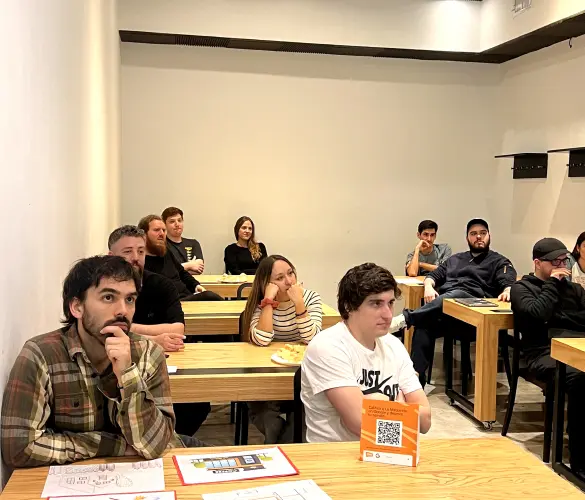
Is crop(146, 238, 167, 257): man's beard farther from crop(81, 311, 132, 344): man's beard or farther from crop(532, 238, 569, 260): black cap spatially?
crop(81, 311, 132, 344): man's beard

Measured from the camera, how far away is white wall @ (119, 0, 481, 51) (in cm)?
636

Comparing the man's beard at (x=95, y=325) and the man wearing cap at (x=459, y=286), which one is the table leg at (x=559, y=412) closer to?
the man wearing cap at (x=459, y=286)

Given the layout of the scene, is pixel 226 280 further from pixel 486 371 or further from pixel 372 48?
pixel 372 48

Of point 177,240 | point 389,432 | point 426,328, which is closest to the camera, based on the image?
point 389,432

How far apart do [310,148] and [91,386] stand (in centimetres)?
550

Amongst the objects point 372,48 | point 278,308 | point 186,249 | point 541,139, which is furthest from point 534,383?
point 372,48

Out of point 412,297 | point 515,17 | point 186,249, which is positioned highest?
point 515,17

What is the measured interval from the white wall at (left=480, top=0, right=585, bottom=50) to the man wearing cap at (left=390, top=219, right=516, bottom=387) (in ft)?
6.27

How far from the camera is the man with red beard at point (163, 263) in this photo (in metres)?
4.52

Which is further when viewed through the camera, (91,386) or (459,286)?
(459,286)

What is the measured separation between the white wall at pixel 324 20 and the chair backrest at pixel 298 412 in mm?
4797

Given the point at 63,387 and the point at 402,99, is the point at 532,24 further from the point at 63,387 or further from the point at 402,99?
the point at 63,387

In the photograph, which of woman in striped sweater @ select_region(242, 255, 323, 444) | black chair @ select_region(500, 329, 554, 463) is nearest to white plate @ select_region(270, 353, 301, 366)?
woman in striped sweater @ select_region(242, 255, 323, 444)

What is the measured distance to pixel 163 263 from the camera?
4.74 m
